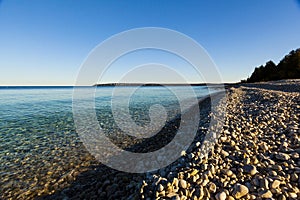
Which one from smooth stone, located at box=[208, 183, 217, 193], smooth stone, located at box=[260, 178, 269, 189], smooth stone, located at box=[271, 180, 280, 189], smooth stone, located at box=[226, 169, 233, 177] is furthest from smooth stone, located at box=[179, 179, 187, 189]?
smooth stone, located at box=[271, 180, 280, 189]

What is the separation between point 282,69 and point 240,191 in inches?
2295

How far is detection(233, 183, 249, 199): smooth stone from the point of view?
263cm

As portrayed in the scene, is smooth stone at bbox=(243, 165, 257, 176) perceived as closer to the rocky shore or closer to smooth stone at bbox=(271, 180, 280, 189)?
the rocky shore

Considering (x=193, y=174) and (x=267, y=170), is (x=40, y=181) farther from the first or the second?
(x=267, y=170)

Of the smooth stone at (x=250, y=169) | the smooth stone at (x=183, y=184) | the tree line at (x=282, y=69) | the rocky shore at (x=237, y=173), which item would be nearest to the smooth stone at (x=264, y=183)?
the rocky shore at (x=237, y=173)

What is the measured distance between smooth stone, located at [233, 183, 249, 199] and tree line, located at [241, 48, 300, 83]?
52581mm

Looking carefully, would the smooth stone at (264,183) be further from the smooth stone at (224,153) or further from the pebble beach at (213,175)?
the smooth stone at (224,153)

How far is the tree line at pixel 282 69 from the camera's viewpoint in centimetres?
4103

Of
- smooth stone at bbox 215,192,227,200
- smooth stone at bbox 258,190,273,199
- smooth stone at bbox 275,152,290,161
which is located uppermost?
smooth stone at bbox 275,152,290,161

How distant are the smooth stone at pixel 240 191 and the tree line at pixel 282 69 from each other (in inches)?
2070

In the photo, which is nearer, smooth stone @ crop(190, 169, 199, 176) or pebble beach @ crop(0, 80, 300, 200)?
pebble beach @ crop(0, 80, 300, 200)

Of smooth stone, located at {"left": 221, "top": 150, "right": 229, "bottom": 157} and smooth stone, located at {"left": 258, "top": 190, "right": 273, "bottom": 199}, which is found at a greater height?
smooth stone, located at {"left": 221, "top": 150, "right": 229, "bottom": 157}

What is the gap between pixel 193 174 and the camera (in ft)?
10.3

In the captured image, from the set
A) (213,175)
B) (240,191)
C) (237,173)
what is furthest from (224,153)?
(240,191)
